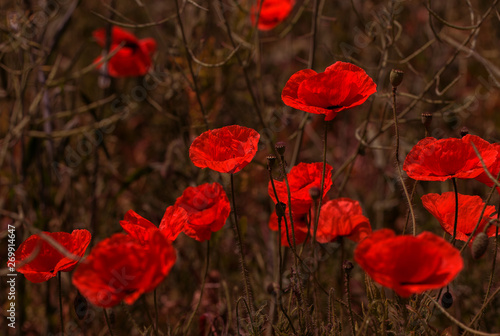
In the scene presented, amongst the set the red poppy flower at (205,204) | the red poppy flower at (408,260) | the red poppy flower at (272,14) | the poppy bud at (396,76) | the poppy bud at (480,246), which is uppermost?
the poppy bud at (396,76)

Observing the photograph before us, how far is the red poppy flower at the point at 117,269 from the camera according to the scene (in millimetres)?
756

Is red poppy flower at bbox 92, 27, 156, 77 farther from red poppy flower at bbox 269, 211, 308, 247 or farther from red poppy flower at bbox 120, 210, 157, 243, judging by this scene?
red poppy flower at bbox 120, 210, 157, 243

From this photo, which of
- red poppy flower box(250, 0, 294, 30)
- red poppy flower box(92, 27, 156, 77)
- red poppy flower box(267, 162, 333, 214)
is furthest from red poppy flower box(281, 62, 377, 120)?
red poppy flower box(92, 27, 156, 77)

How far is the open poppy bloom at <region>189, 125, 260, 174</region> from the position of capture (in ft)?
3.24

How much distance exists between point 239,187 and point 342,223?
0.83 meters

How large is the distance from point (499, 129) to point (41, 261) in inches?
78.9

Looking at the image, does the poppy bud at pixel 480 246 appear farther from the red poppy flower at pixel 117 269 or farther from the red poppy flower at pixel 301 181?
the red poppy flower at pixel 117 269

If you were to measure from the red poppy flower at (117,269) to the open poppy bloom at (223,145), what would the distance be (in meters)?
0.25

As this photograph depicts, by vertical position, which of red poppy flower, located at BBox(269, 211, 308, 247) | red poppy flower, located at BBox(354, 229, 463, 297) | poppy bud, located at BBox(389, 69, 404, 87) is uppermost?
poppy bud, located at BBox(389, 69, 404, 87)

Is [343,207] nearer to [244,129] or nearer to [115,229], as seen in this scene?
[244,129]

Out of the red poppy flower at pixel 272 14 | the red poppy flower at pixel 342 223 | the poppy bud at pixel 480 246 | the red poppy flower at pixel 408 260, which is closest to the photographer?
the red poppy flower at pixel 408 260

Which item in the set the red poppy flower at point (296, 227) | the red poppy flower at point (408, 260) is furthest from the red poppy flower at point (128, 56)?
the red poppy flower at point (408, 260)

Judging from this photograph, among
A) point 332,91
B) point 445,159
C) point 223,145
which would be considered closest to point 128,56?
point 223,145

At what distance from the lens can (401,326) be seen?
0.98 metres
